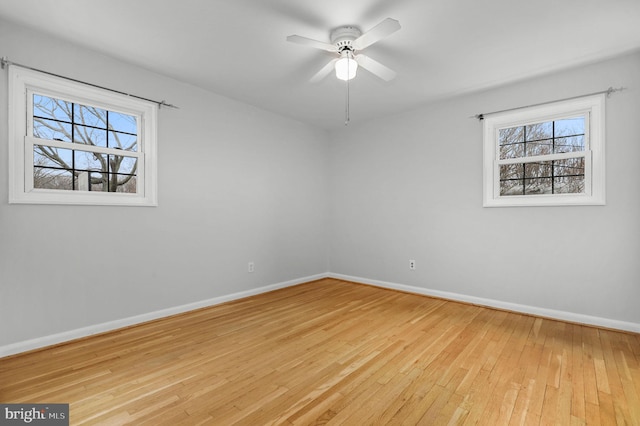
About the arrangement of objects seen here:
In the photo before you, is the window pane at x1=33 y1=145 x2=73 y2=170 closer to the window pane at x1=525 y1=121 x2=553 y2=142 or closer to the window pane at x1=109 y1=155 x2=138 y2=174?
the window pane at x1=109 y1=155 x2=138 y2=174

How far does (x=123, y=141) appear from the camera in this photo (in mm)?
3039

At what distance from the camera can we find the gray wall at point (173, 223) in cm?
243

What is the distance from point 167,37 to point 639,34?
398cm

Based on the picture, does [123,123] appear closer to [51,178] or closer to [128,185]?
[128,185]

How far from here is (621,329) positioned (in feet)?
9.34

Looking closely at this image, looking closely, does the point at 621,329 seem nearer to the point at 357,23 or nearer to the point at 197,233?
the point at 357,23

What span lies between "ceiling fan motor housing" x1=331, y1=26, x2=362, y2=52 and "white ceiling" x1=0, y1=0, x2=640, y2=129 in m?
0.06

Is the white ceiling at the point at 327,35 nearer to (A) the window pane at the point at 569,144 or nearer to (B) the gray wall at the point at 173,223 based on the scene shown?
(B) the gray wall at the point at 173,223

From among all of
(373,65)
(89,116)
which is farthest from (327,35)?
(89,116)

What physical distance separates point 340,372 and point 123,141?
2999 millimetres

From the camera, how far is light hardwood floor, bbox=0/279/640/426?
5.47 feet

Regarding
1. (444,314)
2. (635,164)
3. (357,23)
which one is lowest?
(444,314)

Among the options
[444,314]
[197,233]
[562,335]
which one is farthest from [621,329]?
[197,233]

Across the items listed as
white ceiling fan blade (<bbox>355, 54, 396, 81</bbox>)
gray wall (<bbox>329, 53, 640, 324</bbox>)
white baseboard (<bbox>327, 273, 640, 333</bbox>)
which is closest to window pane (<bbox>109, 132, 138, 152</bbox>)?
white ceiling fan blade (<bbox>355, 54, 396, 81</bbox>)
